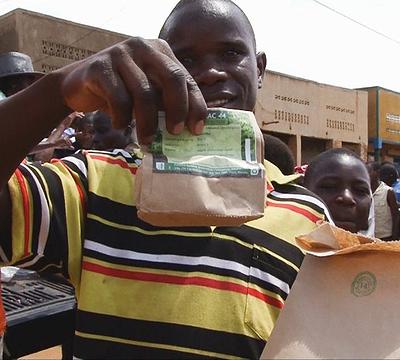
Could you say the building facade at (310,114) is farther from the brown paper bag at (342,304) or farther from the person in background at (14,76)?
the brown paper bag at (342,304)

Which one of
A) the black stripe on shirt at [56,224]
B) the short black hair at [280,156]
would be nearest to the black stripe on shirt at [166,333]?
the black stripe on shirt at [56,224]

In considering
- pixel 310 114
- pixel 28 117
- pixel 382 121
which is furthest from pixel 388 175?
pixel 382 121

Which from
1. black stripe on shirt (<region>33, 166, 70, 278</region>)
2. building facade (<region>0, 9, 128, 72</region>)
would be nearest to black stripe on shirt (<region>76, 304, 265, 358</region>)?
black stripe on shirt (<region>33, 166, 70, 278</region>)

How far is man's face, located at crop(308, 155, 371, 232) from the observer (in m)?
2.36

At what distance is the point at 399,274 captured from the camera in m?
0.87

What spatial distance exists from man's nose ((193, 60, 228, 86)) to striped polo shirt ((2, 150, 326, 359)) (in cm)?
25

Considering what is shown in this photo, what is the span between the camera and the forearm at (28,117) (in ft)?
2.92

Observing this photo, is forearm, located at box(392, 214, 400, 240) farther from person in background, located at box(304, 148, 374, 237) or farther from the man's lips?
the man's lips

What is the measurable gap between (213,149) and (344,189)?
1.63 metres

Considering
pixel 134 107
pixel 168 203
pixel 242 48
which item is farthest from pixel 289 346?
pixel 242 48

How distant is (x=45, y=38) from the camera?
317 inches

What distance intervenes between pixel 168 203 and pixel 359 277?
12.2 inches

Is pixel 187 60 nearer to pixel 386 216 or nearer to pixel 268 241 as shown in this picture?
pixel 268 241

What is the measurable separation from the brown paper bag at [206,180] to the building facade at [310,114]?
13030mm
